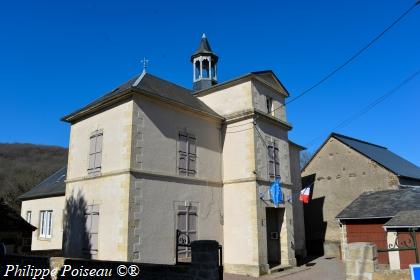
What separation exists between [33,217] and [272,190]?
14828 mm

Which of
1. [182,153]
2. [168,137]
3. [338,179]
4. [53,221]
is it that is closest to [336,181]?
[338,179]

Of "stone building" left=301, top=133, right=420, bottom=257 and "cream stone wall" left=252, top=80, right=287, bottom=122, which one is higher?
"cream stone wall" left=252, top=80, right=287, bottom=122

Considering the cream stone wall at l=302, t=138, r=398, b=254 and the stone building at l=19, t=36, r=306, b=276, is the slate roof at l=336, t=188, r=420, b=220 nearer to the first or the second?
the cream stone wall at l=302, t=138, r=398, b=254

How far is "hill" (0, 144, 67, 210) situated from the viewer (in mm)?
34947

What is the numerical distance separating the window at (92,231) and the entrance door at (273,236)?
23.9ft

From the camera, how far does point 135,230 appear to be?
37.8 feet

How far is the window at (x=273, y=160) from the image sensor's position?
1569 cm

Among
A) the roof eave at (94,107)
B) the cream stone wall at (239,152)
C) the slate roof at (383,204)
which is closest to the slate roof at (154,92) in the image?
the roof eave at (94,107)

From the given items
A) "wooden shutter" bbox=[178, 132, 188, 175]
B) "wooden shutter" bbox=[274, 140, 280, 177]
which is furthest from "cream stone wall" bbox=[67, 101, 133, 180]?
"wooden shutter" bbox=[274, 140, 280, 177]

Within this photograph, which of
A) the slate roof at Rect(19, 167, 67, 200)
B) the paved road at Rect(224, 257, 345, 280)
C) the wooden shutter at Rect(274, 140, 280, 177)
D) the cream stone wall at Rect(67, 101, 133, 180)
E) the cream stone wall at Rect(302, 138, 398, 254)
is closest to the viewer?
the cream stone wall at Rect(67, 101, 133, 180)

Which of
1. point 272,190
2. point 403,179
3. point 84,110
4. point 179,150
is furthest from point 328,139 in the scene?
point 84,110

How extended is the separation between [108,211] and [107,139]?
2.68 meters

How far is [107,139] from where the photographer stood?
43.2ft

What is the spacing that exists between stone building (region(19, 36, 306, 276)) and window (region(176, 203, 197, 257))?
4cm
